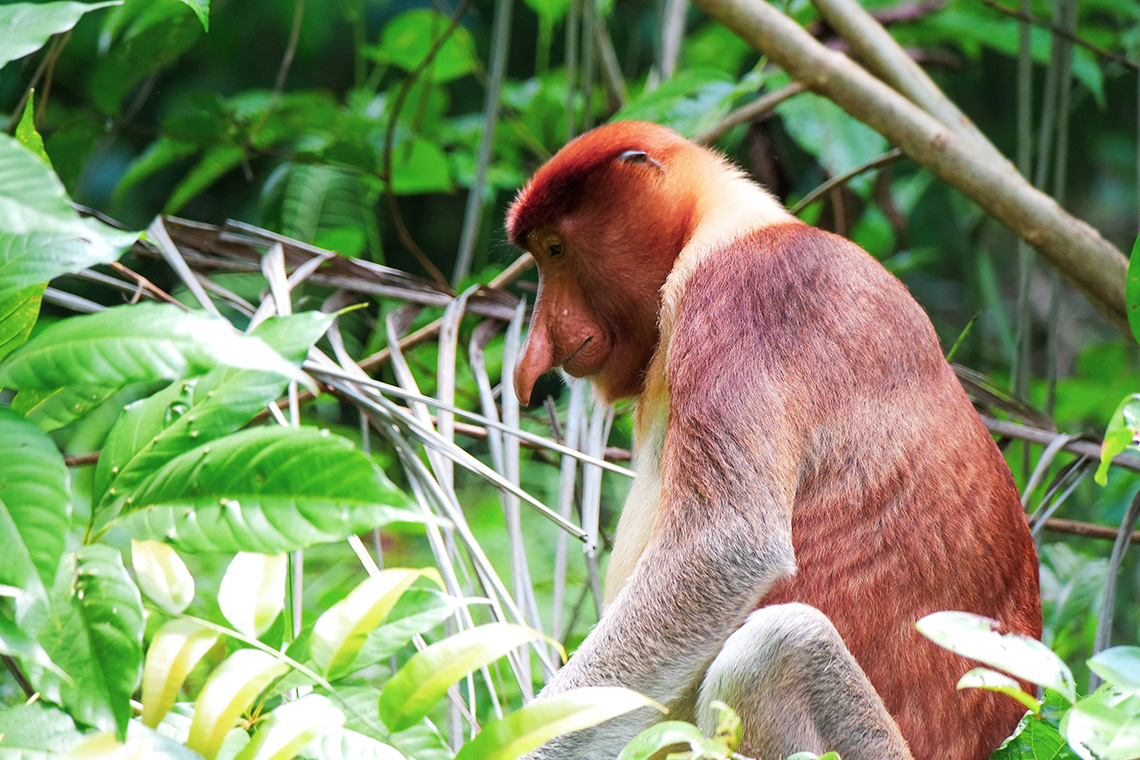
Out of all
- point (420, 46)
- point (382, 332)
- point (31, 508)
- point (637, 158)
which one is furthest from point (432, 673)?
point (420, 46)

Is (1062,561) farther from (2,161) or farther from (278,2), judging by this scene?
(278,2)

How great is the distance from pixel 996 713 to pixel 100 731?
1.73 m

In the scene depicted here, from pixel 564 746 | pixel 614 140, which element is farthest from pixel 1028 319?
pixel 564 746

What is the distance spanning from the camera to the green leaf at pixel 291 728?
48.1 inches

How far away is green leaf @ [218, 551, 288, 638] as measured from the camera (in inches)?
53.4

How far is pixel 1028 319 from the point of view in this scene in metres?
3.39

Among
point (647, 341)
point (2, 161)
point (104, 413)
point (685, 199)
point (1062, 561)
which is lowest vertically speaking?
point (104, 413)

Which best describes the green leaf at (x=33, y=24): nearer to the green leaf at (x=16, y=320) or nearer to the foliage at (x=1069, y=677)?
the green leaf at (x=16, y=320)

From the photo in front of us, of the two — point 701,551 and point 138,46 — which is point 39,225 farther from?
point 138,46

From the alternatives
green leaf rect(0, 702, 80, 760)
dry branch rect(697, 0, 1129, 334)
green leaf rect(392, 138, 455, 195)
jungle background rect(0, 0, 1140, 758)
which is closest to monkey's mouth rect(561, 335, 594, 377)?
jungle background rect(0, 0, 1140, 758)

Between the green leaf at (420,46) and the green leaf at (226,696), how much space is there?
393 cm

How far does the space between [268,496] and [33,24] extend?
0.62 meters

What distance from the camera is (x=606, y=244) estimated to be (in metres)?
2.74

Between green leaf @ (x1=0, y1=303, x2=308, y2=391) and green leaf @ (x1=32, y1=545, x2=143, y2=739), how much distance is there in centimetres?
22
